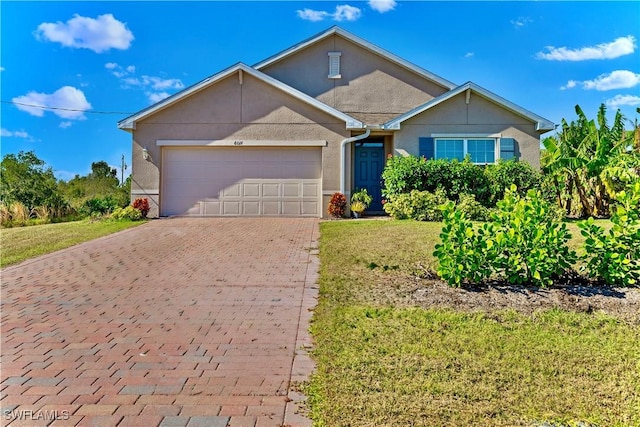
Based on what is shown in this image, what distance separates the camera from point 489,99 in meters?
15.3

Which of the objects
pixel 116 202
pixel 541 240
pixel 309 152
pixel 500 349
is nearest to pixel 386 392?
pixel 500 349

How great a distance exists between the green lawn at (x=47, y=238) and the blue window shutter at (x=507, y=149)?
12782 millimetres

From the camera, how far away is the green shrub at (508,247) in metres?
5.54

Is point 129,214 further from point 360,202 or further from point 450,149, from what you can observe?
point 450,149

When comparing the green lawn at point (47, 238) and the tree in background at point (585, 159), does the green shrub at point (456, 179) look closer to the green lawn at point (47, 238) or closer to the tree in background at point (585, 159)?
the tree in background at point (585, 159)

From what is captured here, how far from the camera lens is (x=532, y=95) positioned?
17.7 metres

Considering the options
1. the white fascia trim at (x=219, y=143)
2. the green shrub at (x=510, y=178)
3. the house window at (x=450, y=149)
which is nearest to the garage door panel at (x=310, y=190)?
the white fascia trim at (x=219, y=143)

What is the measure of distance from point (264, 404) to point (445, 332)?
2148 millimetres

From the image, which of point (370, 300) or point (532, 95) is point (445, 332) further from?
point (532, 95)

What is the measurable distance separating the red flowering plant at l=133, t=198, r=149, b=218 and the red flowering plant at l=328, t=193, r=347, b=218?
20.8ft

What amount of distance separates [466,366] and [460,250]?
225 centimetres

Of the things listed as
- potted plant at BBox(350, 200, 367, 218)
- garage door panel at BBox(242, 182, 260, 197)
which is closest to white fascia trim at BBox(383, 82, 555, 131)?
potted plant at BBox(350, 200, 367, 218)

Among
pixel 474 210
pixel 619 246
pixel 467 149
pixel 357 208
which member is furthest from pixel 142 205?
pixel 619 246

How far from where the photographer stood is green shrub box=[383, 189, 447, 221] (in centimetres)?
1292
